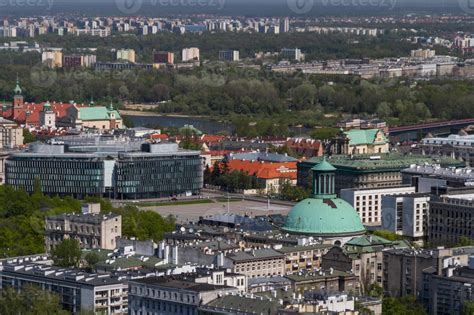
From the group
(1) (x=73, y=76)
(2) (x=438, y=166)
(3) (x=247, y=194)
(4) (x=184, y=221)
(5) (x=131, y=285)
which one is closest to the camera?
(5) (x=131, y=285)

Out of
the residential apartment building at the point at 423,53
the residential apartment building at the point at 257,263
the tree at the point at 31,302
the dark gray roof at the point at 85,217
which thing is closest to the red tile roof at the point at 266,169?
the dark gray roof at the point at 85,217

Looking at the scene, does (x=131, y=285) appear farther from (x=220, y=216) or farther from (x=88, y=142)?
(x=88, y=142)

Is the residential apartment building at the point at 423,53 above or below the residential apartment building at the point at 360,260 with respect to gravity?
above

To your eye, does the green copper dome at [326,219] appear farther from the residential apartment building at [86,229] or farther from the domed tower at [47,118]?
the domed tower at [47,118]

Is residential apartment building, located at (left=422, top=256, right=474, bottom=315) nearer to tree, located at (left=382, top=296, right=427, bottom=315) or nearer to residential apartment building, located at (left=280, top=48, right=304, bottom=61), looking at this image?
tree, located at (left=382, top=296, right=427, bottom=315)

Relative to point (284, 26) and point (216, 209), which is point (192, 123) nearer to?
point (216, 209)

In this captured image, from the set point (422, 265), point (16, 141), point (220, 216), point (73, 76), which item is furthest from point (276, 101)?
point (422, 265)
